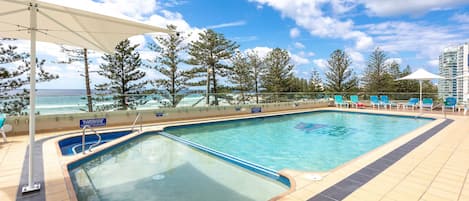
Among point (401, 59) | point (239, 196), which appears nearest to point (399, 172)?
point (239, 196)

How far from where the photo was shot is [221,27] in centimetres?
1631

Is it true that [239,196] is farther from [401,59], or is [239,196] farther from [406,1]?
[401,59]

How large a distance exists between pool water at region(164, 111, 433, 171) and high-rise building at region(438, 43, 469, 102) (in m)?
3.97

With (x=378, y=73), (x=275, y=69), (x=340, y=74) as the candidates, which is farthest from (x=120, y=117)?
(x=378, y=73)

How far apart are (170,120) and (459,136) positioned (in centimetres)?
875

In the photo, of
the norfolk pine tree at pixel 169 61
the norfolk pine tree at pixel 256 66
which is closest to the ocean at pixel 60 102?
the norfolk pine tree at pixel 169 61

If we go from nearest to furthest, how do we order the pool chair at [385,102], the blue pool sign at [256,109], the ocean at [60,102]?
the ocean at [60,102]
the blue pool sign at [256,109]
the pool chair at [385,102]

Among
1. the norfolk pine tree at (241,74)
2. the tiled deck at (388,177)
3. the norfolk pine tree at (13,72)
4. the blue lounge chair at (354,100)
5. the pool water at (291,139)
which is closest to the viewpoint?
the tiled deck at (388,177)

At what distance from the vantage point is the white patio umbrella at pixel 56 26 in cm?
239

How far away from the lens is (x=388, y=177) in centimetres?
312

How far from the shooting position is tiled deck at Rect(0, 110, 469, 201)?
2.64 metres

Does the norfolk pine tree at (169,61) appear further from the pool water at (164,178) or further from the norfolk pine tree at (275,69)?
the pool water at (164,178)

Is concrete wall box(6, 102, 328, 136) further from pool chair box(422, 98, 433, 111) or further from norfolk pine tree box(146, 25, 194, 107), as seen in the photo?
pool chair box(422, 98, 433, 111)

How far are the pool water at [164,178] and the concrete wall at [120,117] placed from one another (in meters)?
3.02
